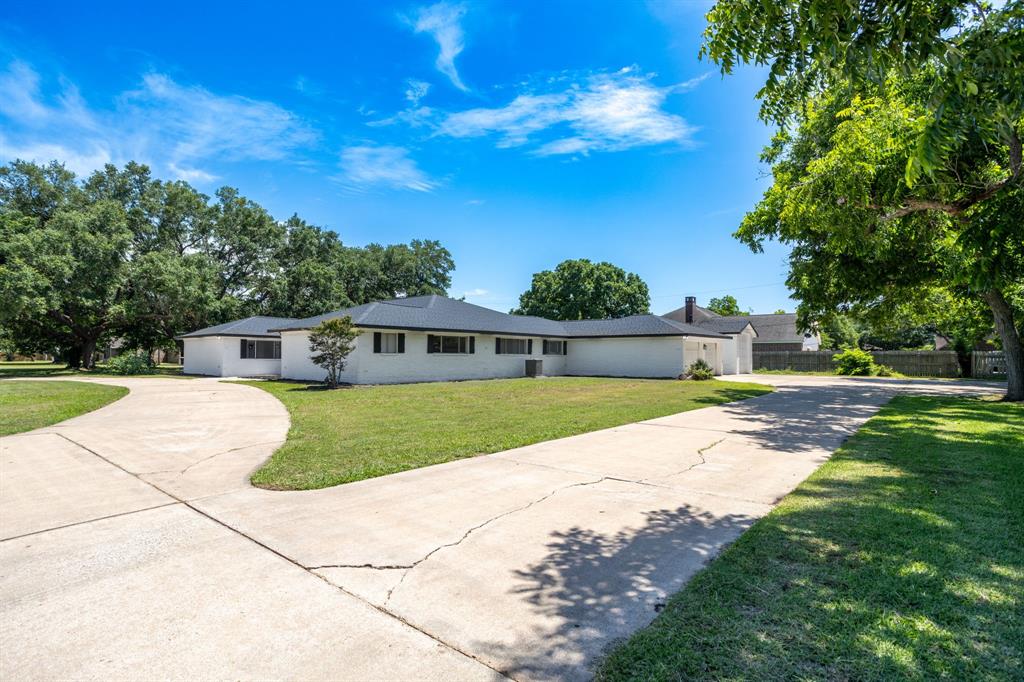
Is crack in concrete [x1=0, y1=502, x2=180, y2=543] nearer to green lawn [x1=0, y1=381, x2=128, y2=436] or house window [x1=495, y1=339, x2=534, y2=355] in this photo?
green lawn [x1=0, y1=381, x2=128, y2=436]

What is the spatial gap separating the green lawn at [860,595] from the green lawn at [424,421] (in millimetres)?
4224

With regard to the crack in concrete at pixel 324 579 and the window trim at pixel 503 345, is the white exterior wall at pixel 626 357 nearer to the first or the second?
the window trim at pixel 503 345

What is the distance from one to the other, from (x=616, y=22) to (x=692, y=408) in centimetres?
931

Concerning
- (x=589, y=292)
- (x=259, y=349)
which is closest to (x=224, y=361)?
(x=259, y=349)

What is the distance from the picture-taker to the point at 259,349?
1057 inches

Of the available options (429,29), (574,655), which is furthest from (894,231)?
(574,655)

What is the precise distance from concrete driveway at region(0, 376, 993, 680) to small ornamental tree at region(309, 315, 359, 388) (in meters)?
11.6

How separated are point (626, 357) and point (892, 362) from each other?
59.5ft

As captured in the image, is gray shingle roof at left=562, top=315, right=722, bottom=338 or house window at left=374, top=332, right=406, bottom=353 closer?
house window at left=374, top=332, right=406, bottom=353

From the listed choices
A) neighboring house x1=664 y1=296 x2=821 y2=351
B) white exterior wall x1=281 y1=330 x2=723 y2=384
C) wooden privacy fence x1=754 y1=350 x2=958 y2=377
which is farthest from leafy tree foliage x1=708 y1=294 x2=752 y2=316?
white exterior wall x1=281 y1=330 x2=723 y2=384

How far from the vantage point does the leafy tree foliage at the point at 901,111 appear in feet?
10.6

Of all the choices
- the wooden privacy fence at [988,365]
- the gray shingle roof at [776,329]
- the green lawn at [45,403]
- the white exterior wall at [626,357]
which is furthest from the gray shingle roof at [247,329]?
the wooden privacy fence at [988,365]

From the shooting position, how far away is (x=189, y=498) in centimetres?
508

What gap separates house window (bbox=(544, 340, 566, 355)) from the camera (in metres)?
30.5
